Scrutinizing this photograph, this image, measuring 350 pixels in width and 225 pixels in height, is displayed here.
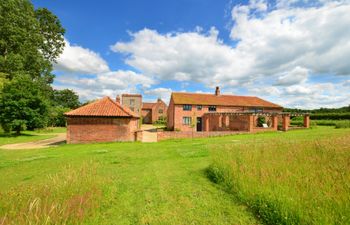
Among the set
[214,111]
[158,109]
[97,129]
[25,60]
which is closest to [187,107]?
[214,111]

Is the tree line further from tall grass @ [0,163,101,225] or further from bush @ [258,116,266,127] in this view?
bush @ [258,116,266,127]

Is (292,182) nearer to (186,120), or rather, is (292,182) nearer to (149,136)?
(149,136)

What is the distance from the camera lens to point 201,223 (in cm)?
380

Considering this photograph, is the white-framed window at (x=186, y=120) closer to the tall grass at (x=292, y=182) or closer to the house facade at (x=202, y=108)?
the house facade at (x=202, y=108)

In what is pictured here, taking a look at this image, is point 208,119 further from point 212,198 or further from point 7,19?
point 7,19

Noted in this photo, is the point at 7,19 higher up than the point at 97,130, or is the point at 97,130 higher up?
the point at 7,19

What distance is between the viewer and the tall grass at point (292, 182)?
136 inches

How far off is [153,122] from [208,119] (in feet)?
115

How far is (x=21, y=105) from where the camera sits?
24062 mm

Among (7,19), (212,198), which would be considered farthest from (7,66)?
(212,198)

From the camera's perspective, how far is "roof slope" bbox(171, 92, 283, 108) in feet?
118

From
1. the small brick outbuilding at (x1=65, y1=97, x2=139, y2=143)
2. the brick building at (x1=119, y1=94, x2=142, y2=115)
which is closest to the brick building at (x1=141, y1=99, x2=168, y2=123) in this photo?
the brick building at (x1=119, y1=94, x2=142, y2=115)

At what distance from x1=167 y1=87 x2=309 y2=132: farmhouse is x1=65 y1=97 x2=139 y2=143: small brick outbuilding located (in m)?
15.8

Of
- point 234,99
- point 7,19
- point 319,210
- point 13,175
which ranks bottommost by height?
point 13,175
